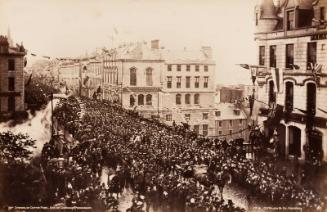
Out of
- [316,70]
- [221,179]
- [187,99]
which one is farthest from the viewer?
[187,99]

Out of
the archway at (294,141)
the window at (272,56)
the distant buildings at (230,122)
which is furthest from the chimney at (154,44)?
the archway at (294,141)

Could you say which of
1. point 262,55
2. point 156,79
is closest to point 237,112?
point 262,55

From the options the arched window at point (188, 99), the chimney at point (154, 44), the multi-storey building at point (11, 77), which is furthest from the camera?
the arched window at point (188, 99)

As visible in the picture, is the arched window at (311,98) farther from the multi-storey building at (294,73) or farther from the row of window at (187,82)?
the row of window at (187,82)

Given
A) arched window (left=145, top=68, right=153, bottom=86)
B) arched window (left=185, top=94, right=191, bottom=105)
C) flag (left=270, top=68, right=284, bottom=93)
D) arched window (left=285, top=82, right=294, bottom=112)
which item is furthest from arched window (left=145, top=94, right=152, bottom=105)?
arched window (left=285, top=82, right=294, bottom=112)

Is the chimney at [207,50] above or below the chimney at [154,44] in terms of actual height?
below

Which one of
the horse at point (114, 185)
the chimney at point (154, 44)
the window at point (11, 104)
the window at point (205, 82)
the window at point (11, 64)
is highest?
the chimney at point (154, 44)

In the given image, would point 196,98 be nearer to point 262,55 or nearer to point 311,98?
point 262,55

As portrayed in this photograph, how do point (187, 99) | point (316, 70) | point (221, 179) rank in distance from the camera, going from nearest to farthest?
point (316, 70) → point (221, 179) → point (187, 99)

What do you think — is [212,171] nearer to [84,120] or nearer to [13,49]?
[84,120]
